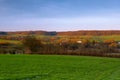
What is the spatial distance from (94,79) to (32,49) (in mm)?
63958

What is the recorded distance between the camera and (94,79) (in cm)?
2225

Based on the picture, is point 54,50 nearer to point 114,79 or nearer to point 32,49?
point 32,49

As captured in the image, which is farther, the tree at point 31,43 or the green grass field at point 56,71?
the tree at point 31,43

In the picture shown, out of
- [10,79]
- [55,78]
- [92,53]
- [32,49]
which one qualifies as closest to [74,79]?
[55,78]

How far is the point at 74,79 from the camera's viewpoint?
2211cm

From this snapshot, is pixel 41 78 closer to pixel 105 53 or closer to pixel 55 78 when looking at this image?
pixel 55 78

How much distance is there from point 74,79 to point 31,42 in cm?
6827

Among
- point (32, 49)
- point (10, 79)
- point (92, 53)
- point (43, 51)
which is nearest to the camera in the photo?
point (10, 79)

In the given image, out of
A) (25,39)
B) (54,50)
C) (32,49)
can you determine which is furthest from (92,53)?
(25,39)

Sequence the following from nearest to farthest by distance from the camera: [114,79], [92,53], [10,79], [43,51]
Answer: [10,79] → [114,79] → [92,53] → [43,51]

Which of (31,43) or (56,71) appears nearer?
(56,71)

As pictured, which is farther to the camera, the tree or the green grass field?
the tree

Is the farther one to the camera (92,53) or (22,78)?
(92,53)

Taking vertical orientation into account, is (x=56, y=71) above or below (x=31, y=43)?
above
